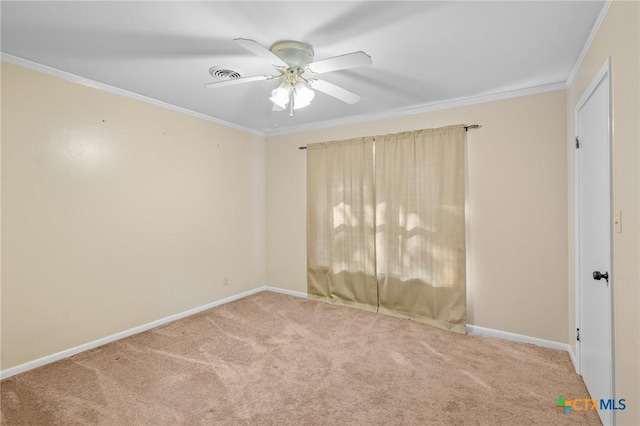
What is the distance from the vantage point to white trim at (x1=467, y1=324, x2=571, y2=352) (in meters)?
2.95

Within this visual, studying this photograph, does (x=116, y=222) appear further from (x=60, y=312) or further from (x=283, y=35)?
(x=283, y=35)

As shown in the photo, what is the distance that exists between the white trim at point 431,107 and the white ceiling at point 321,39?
8 cm

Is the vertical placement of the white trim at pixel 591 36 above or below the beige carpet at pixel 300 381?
above

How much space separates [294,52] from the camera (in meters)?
2.21

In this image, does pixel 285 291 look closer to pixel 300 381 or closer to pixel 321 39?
pixel 300 381

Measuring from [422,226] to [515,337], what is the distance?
1401mm

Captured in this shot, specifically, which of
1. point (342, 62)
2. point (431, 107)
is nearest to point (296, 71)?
point (342, 62)

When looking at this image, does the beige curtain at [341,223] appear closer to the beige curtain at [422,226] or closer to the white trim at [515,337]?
the beige curtain at [422,226]

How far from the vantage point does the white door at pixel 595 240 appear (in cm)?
183

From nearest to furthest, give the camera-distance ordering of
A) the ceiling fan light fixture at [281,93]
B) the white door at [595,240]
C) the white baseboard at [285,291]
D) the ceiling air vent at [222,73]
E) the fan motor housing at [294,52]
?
the white door at [595,240] → the fan motor housing at [294,52] → the ceiling fan light fixture at [281,93] → the ceiling air vent at [222,73] → the white baseboard at [285,291]

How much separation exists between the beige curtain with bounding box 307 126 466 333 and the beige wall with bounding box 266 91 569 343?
0.17 m

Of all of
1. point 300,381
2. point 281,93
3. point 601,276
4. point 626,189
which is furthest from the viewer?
point 300,381

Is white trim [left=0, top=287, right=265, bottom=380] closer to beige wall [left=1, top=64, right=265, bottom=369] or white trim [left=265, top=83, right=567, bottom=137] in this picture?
beige wall [left=1, top=64, right=265, bottom=369]

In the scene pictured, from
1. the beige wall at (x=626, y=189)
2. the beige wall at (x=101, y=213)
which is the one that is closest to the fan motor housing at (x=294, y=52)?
the beige wall at (x=626, y=189)
